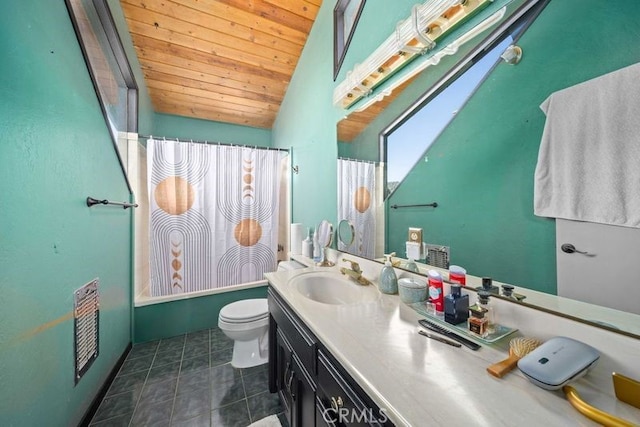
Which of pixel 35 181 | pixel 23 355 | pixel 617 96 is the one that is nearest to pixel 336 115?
pixel 617 96

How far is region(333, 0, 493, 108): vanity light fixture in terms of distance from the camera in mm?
871

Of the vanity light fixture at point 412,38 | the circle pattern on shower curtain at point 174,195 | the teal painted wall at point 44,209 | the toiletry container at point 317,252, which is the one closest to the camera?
the teal painted wall at point 44,209

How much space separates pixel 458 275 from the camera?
2.78 feet

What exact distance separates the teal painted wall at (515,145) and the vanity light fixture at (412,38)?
12.1 inches

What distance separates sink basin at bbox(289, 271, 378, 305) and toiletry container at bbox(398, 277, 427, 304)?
212mm

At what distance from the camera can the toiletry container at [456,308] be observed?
29.9 inches

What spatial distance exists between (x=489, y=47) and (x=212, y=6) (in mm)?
2229

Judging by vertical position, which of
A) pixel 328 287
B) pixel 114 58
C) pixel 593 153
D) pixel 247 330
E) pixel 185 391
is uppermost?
pixel 114 58

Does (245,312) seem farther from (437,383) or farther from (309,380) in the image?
(437,383)

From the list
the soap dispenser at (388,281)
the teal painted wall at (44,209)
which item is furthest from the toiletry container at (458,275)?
the teal painted wall at (44,209)

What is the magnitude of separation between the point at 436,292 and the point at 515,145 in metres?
0.55

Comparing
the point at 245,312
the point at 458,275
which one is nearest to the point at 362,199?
the point at 458,275

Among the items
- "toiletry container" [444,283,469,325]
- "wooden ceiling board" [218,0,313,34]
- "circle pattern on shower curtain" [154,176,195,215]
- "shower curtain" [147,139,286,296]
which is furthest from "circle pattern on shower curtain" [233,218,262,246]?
"toiletry container" [444,283,469,325]

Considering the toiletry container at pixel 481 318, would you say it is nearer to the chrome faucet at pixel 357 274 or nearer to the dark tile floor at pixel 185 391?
the chrome faucet at pixel 357 274
